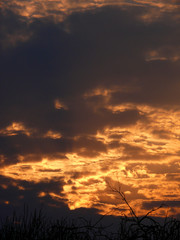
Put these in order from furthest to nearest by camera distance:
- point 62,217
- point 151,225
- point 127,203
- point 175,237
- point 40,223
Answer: point 62,217, point 40,223, point 175,237, point 127,203, point 151,225

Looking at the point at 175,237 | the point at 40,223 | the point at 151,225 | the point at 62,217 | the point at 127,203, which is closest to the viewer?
the point at 151,225

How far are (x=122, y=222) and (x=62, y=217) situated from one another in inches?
62.4

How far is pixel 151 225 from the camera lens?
225 inches

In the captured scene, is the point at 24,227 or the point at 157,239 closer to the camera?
the point at 157,239

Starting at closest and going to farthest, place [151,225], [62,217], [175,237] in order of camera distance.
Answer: [151,225]
[175,237]
[62,217]

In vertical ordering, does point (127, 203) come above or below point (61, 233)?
above

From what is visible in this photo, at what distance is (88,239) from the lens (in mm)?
6293

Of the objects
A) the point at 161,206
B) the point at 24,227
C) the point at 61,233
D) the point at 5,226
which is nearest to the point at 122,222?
the point at 161,206

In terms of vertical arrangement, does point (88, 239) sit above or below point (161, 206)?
below

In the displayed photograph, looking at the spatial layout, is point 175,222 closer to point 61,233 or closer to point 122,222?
point 122,222

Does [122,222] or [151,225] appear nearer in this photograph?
[151,225]

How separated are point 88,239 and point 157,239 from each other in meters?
1.47

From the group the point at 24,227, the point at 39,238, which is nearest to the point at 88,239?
the point at 39,238

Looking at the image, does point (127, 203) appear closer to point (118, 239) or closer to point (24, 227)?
point (118, 239)
